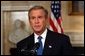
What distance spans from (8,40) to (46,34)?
347cm

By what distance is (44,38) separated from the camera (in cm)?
171

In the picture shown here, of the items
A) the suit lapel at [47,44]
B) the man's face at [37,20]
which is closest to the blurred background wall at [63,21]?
the suit lapel at [47,44]

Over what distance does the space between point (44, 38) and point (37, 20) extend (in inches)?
7.8

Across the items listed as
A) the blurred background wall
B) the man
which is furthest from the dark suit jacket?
the blurred background wall

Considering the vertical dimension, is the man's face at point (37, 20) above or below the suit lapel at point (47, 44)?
above

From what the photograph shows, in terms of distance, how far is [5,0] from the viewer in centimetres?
507

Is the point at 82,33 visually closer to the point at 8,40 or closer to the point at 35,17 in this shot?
the point at 8,40

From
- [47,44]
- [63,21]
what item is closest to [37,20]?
[47,44]

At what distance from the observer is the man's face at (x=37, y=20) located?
155 cm

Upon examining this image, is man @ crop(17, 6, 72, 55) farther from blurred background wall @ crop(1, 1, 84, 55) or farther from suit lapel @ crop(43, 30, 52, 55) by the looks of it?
blurred background wall @ crop(1, 1, 84, 55)

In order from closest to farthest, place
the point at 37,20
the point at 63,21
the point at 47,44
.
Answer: the point at 37,20 < the point at 47,44 < the point at 63,21

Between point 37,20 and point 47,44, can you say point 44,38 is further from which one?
point 37,20

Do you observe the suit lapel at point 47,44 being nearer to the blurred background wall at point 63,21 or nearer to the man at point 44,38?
the man at point 44,38

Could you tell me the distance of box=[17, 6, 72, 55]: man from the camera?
156 centimetres
